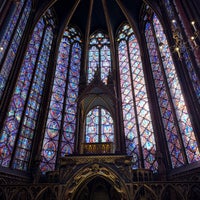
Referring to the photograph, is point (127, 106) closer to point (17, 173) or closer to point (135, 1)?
point (17, 173)

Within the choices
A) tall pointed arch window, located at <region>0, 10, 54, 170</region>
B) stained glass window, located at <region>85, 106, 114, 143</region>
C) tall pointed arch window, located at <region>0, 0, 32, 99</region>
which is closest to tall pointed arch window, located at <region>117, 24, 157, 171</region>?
stained glass window, located at <region>85, 106, 114, 143</region>

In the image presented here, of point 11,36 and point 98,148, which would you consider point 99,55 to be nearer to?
point 11,36

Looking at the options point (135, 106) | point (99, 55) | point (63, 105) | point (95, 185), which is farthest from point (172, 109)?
point (99, 55)

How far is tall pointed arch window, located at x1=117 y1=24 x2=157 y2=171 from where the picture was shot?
9742 millimetres

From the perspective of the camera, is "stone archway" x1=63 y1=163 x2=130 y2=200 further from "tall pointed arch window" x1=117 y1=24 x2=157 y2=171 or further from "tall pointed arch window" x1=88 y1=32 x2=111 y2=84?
"tall pointed arch window" x1=88 y1=32 x2=111 y2=84

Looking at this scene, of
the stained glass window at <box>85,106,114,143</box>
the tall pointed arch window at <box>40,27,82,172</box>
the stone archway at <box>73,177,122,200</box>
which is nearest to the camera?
the stone archway at <box>73,177,122,200</box>

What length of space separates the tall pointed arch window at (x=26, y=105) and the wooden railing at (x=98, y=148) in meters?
2.78

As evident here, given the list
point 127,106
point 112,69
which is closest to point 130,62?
point 112,69

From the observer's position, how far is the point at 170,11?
1045cm

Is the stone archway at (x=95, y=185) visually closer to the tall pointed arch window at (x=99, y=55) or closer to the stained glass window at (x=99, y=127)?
the stained glass window at (x=99, y=127)

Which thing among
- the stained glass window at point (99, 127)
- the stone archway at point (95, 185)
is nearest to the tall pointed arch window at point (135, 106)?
the stained glass window at point (99, 127)

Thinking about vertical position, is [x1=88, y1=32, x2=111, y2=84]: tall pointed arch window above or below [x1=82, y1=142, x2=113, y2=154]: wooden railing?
above

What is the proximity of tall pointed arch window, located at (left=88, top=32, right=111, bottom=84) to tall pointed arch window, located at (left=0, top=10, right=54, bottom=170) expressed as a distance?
2.94m

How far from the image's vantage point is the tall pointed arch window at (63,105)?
32.6ft
